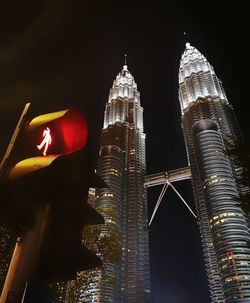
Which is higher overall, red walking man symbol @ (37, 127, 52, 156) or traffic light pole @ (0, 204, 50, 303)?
red walking man symbol @ (37, 127, 52, 156)

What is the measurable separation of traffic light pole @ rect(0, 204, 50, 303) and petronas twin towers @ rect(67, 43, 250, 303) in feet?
225

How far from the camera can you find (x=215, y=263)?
88.6 meters

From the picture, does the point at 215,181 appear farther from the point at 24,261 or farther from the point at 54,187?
the point at 24,261

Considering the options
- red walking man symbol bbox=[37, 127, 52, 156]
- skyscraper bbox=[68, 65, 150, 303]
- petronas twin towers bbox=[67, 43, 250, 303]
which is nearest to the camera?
red walking man symbol bbox=[37, 127, 52, 156]

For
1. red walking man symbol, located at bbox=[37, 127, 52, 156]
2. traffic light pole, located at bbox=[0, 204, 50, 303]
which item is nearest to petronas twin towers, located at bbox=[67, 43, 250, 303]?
red walking man symbol, located at bbox=[37, 127, 52, 156]

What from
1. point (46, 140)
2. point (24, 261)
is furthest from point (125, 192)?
point (24, 261)

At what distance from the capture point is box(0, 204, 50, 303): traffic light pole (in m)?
1.94

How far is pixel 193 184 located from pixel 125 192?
24.6 meters

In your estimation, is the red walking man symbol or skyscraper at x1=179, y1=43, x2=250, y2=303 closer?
the red walking man symbol

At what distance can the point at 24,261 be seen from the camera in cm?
208

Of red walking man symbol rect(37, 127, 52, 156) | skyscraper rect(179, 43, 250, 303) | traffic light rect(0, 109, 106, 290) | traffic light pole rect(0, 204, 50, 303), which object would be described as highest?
skyscraper rect(179, 43, 250, 303)

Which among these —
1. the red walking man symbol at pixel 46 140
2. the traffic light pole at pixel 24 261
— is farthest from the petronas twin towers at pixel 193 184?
the traffic light pole at pixel 24 261

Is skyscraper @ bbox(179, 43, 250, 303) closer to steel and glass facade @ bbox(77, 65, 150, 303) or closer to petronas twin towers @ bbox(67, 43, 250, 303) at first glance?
petronas twin towers @ bbox(67, 43, 250, 303)

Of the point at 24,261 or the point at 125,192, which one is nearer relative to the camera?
the point at 24,261
